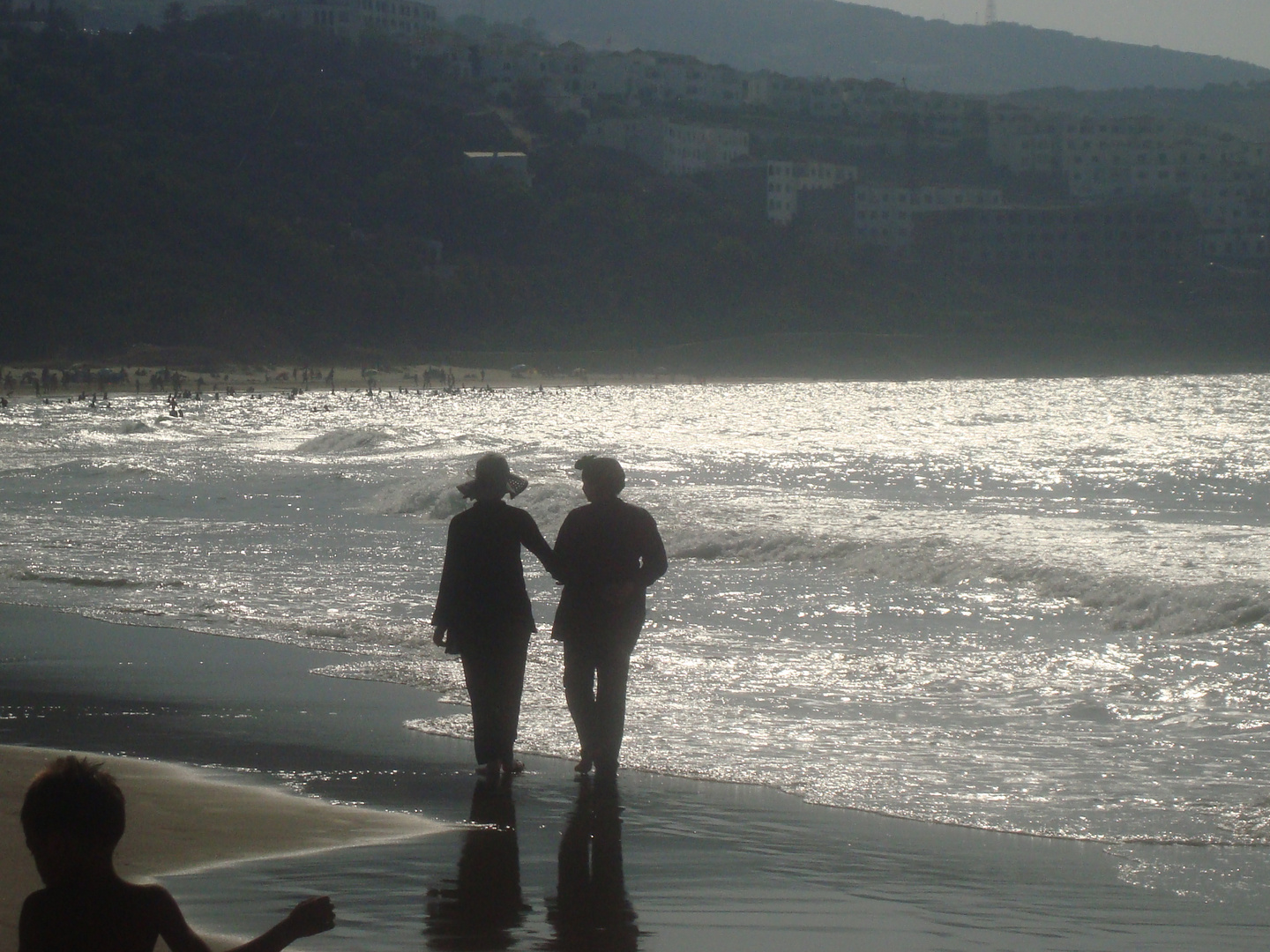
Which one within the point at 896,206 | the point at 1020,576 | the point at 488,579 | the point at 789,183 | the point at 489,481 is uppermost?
the point at 789,183

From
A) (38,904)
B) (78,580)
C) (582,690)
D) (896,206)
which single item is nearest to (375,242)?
(896,206)

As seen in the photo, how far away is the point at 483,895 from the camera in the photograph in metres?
5.04

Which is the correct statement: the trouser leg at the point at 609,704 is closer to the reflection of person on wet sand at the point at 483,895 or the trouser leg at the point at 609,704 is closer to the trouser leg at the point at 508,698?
the trouser leg at the point at 508,698

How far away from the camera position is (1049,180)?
147 m

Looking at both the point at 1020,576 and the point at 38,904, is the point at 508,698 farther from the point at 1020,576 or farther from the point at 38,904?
the point at 1020,576

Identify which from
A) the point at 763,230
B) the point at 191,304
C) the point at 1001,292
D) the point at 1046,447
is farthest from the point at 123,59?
the point at 1046,447

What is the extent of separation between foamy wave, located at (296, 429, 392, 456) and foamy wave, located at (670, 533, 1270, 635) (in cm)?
2356

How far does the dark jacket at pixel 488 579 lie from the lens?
21.0 feet

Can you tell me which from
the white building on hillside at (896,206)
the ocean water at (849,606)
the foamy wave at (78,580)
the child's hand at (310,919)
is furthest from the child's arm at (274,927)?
the white building on hillside at (896,206)

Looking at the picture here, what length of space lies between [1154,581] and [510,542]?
801 centimetres

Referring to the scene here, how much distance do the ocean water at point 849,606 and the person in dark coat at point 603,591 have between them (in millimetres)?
772

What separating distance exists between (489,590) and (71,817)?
3.86 m

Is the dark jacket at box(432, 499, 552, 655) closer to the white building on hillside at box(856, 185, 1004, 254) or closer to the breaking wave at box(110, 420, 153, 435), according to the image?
the breaking wave at box(110, 420, 153, 435)

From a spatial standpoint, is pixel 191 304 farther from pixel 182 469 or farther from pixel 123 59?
pixel 182 469
